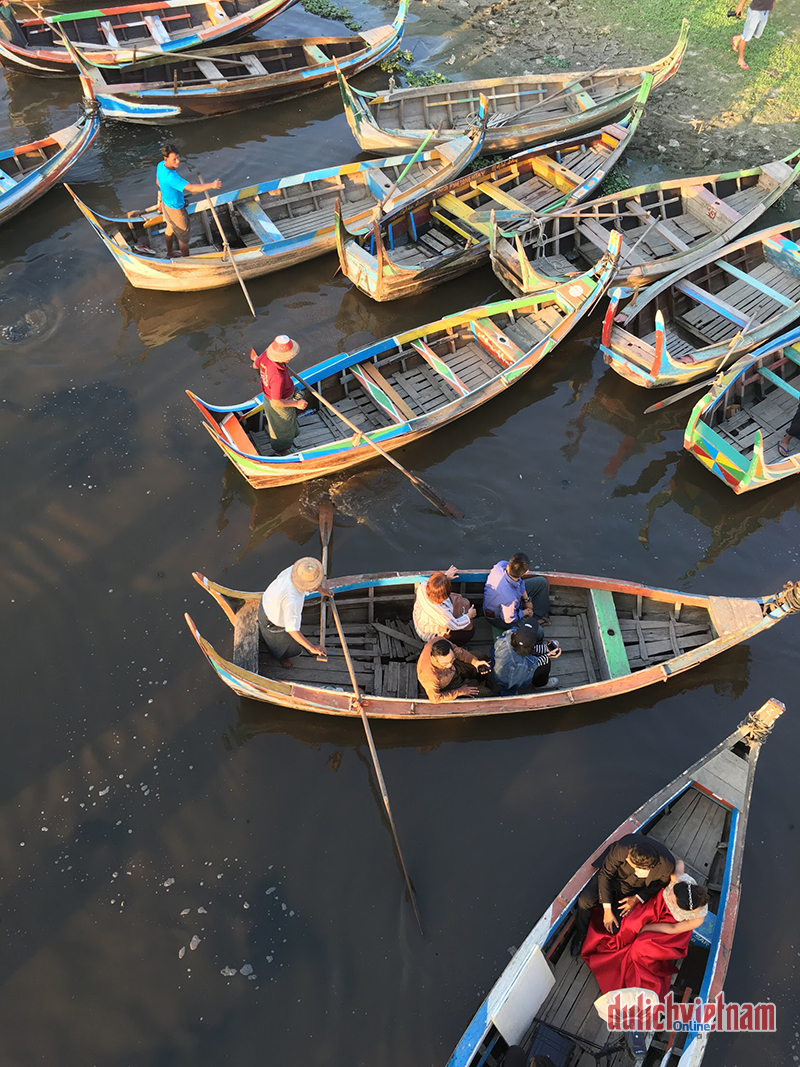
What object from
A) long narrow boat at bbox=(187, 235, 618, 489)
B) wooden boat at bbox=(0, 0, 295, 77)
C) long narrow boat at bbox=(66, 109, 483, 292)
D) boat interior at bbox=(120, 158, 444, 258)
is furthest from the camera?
wooden boat at bbox=(0, 0, 295, 77)

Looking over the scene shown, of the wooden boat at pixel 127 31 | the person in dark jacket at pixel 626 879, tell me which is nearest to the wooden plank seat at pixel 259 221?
the wooden boat at pixel 127 31

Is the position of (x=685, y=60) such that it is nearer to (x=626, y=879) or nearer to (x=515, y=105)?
(x=515, y=105)

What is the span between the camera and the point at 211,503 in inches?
440

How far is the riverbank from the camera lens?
17.7m

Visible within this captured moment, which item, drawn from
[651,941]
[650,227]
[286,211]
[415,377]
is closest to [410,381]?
[415,377]

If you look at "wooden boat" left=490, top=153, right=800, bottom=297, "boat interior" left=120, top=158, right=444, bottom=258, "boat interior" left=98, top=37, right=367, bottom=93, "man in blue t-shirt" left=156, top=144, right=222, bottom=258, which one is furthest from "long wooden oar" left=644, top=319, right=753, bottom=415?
"boat interior" left=98, top=37, right=367, bottom=93

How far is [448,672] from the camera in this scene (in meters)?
Result: 8.08

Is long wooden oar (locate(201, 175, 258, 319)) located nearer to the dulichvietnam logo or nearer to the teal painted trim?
the teal painted trim

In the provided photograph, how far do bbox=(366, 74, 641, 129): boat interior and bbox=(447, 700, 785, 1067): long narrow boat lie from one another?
15.3 m

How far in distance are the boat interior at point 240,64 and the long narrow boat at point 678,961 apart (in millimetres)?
18257

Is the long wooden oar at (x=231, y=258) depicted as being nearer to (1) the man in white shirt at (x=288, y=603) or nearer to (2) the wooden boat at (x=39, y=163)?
(2) the wooden boat at (x=39, y=163)

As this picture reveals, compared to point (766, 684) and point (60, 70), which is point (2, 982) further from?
point (60, 70)

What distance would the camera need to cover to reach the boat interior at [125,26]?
61.6 ft

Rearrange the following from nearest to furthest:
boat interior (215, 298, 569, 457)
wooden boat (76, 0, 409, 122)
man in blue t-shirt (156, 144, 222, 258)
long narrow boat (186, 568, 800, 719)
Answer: long narrow boat (186, 568, 800, 719) → boat interior (215, 298, 569, 457) → man in blue t-shirt (156, 144, 222, 258) → wooden boat (76, 0, 409, 122)
